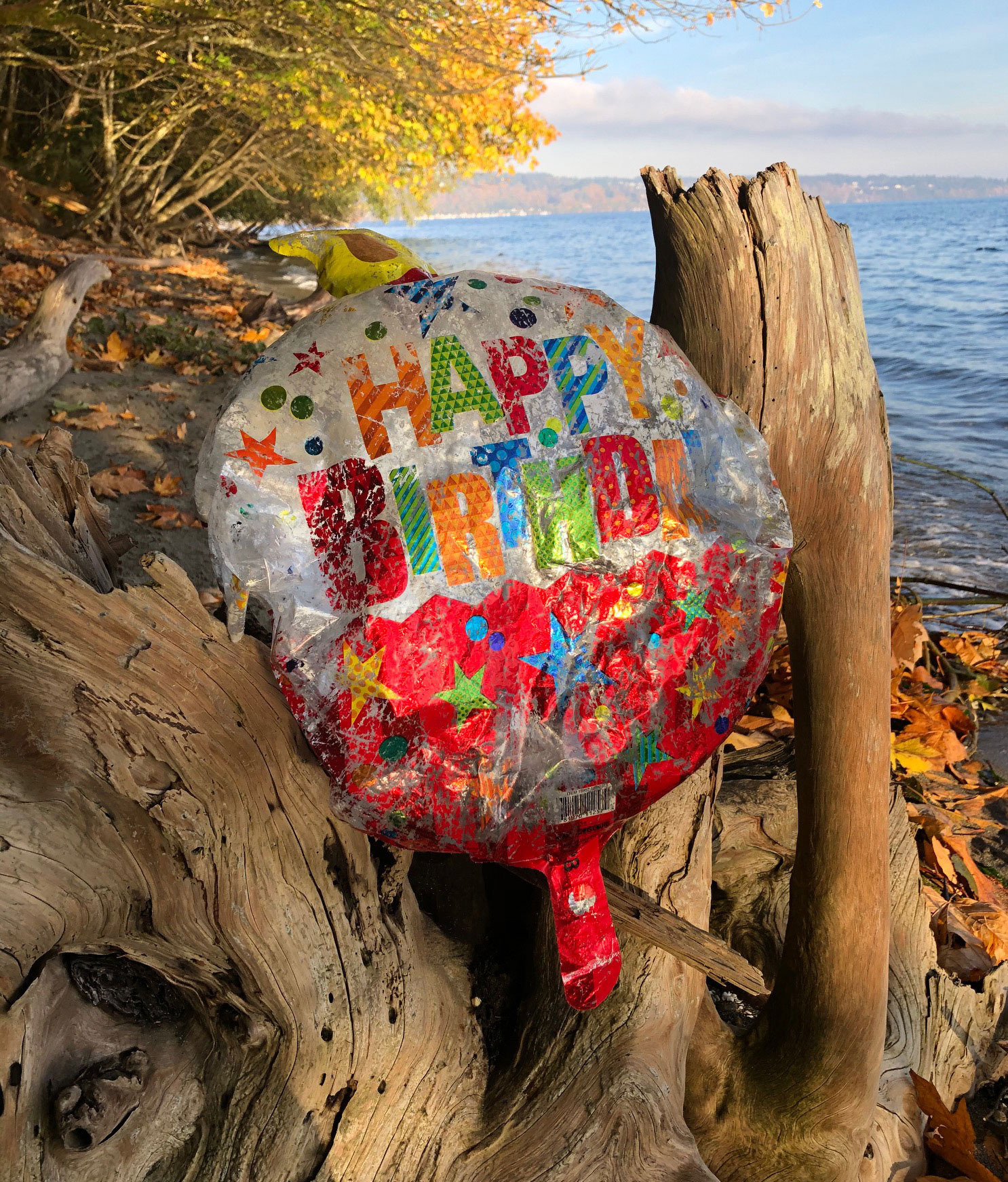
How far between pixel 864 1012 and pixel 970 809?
4.89 feet

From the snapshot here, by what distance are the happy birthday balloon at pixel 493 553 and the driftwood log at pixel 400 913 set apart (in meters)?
0.17

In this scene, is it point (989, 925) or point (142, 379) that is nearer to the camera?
point (989, 925)

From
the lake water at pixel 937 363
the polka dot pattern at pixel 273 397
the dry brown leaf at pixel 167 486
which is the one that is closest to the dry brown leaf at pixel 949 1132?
the polka dot pattern at pixel 273 397

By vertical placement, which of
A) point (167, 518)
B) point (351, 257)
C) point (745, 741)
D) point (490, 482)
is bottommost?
point (745, 741)

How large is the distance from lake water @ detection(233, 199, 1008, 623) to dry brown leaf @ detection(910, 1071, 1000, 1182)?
125 inches

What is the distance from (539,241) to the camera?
179 feet

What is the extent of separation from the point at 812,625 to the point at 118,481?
146 inches

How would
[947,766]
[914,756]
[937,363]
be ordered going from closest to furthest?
[914,756] < [947,766] < [937,363]

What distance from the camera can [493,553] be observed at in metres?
1.40

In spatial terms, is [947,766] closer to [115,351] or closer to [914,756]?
[914,756]

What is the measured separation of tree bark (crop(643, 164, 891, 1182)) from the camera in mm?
1696

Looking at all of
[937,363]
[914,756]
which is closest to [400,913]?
[914,756]

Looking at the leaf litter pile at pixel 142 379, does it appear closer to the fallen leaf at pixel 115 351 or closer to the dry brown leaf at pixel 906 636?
the fallen leaf at pixel 115 351

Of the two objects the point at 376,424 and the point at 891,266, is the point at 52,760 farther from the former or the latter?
the point at 891,266
